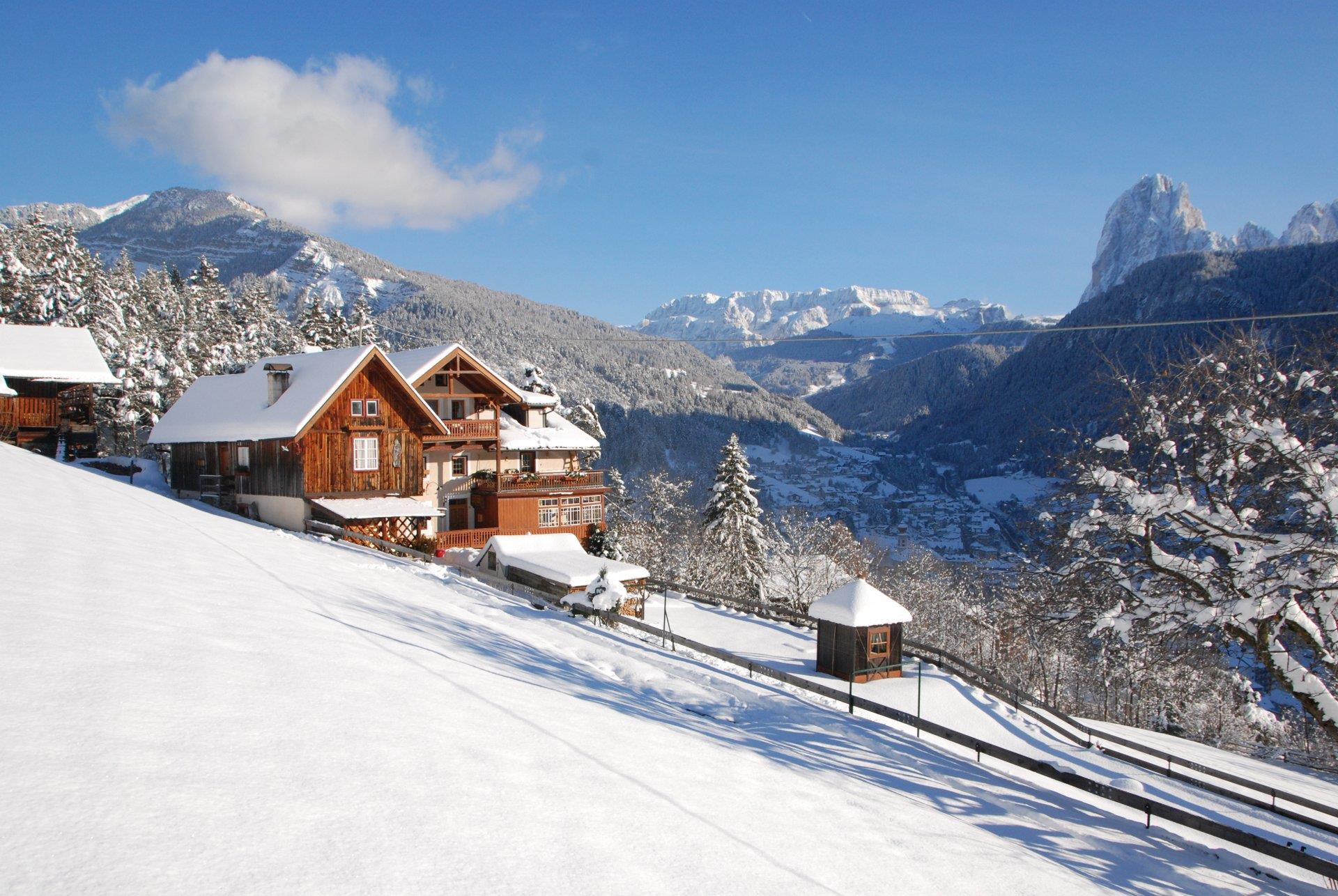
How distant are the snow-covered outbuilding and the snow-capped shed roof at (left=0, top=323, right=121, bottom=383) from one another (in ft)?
80.6

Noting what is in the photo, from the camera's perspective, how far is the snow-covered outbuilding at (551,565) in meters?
28.0

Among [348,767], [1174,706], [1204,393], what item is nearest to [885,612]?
[1204,393]

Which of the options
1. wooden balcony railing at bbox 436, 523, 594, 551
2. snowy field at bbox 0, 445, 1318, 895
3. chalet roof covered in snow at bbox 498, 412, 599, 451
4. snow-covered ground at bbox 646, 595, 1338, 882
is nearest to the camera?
snowy field at bbox 0, 445, 1318, 895

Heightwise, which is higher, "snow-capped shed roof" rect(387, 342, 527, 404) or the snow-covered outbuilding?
"snow-capped shed roof" rect(387, 342, 527, 404)

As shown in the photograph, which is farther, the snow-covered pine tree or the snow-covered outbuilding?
the snow-covered pine tree

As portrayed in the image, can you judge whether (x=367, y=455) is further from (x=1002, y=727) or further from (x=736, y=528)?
(x=1002, y=727)

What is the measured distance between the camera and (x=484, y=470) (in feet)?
134

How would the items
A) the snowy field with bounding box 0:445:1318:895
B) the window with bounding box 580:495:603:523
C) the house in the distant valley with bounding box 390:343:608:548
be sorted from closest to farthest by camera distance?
the snowy field with bounding box 0:445:1318:895 → the house in the distant valley with bounding box 390:343:608:548 → the window with bounding box 580:495:603:523

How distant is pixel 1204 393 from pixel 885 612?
1326cm

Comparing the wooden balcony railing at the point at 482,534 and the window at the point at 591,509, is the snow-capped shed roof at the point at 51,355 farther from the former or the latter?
the window at the point at 591,509

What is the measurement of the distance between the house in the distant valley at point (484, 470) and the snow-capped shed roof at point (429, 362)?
0.05m

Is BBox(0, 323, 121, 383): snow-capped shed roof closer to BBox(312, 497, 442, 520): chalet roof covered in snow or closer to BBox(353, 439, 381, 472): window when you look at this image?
BBox(353, 439, 381, 472): window

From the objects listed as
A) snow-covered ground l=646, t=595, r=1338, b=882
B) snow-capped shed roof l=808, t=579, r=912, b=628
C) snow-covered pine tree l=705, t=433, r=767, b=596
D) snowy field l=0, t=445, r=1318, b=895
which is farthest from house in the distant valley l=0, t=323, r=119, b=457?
snow-capped shed roof l=808, t=579, r=912, b=628

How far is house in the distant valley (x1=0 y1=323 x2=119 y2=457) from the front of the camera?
126ft
